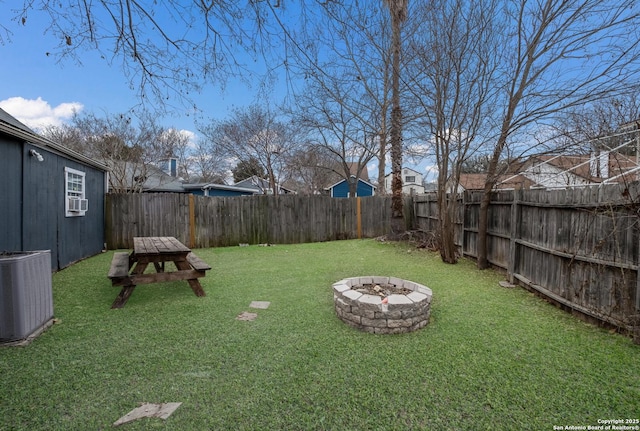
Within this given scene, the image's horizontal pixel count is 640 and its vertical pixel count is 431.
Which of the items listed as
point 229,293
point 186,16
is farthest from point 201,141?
point 186,16

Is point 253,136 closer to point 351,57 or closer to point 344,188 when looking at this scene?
point 351,57

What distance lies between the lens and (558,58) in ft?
15.0

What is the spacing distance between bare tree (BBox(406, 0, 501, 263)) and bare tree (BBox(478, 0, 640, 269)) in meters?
0.27

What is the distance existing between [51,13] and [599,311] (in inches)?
210

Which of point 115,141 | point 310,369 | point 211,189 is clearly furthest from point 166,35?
point 211,189

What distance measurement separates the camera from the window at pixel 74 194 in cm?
608

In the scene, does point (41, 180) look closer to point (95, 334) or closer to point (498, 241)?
point (95, 334)

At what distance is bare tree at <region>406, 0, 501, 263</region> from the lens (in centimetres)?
505

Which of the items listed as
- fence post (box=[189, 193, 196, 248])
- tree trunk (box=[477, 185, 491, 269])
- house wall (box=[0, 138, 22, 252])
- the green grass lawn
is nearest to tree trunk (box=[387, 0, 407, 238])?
tree trunk (box=[477, 185, 491, 269])

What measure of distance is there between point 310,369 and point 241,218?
7.30 metres

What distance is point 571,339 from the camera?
9.09 feet

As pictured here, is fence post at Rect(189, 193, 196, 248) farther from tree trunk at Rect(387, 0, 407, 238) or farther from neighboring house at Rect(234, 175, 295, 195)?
neighboring house at Rect(234, 175, 295, 195)

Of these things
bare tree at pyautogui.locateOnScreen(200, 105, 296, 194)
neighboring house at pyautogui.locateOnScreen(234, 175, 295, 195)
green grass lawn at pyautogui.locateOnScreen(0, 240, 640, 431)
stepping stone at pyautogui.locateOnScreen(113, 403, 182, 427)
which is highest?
bare tree at pyautogui.locateOnScreen(200, 105, 296, 194)

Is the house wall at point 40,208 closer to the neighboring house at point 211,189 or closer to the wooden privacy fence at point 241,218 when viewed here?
the wooden privacy fence at point 241,218
